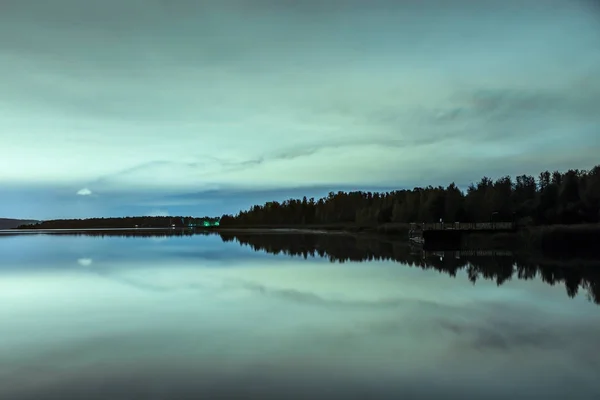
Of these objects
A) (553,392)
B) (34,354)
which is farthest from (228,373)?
(553,392)

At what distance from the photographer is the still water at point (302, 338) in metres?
11.0

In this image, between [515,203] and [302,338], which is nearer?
[302,338]

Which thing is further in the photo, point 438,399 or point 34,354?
point 34,354

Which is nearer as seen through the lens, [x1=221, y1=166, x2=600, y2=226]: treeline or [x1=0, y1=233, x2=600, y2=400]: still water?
[x1=0, y1=233, x2=600, y2=400]: still water

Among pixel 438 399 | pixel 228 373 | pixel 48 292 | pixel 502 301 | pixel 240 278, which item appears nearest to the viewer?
pixel 438 399

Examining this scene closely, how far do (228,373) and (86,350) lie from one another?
492cm

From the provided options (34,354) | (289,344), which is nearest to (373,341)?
(289,344)

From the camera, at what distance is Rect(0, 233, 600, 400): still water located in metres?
11.0

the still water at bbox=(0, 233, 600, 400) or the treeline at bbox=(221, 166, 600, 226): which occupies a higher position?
the treeline at bbox=(221, 166, 600, 226)

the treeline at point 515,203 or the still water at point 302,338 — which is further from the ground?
the treeline at point 515,203

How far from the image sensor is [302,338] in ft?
50.5

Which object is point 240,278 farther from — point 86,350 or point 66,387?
point 66,387

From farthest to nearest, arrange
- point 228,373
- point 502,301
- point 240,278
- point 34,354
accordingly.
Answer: point 240,278, point 502,301, point 34,354, point 228,373

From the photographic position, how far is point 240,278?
3183cm
